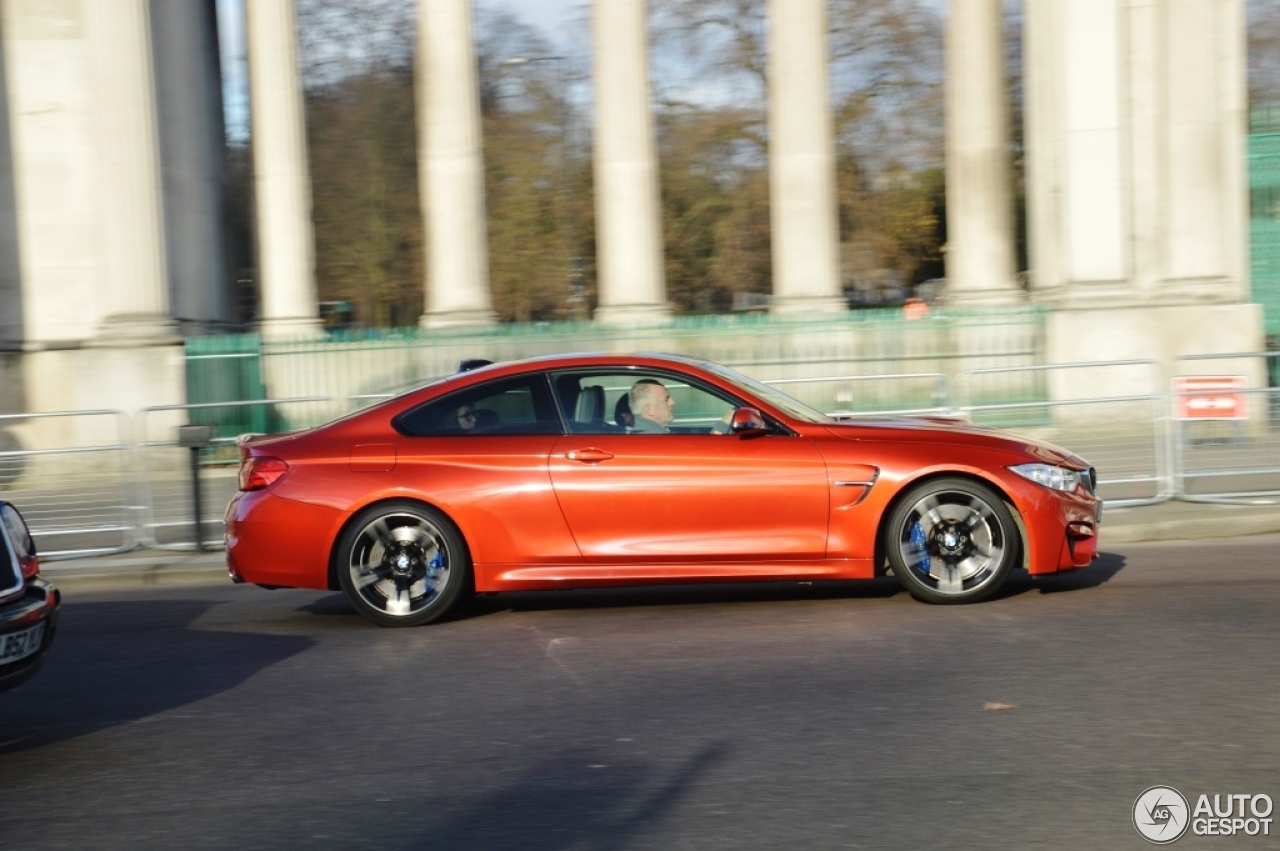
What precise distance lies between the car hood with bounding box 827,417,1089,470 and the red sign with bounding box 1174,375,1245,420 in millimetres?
4662

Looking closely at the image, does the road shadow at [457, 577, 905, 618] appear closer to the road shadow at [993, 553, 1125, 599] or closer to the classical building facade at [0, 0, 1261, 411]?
the road shadow at [993, 553, 1125, 599]

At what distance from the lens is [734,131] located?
131 ft

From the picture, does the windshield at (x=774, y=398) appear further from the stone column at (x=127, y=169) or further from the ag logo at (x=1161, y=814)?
the stone column at (x=127, y=169)

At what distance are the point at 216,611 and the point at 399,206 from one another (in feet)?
91.7

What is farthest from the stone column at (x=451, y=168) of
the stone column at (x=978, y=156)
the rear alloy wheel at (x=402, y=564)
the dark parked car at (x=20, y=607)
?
the dark parked car at (x=20, y=607)

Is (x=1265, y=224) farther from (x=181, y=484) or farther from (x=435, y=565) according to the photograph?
(x=435, y=565)

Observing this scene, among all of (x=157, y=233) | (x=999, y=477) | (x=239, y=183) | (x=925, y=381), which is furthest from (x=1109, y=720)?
(x=239, y=183)

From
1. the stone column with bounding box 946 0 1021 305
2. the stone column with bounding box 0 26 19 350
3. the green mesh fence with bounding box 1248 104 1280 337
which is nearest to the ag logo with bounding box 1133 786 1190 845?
the green mesh fence with bounding box 1248 104 1280 337

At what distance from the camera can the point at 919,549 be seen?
9031 mm

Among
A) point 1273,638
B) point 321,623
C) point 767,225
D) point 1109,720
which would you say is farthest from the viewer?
point 767,225

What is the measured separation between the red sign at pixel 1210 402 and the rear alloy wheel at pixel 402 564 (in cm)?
721

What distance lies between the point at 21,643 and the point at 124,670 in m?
1.94

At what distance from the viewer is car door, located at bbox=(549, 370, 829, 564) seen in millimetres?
8953

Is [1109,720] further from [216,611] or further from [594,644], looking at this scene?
[216,611]
